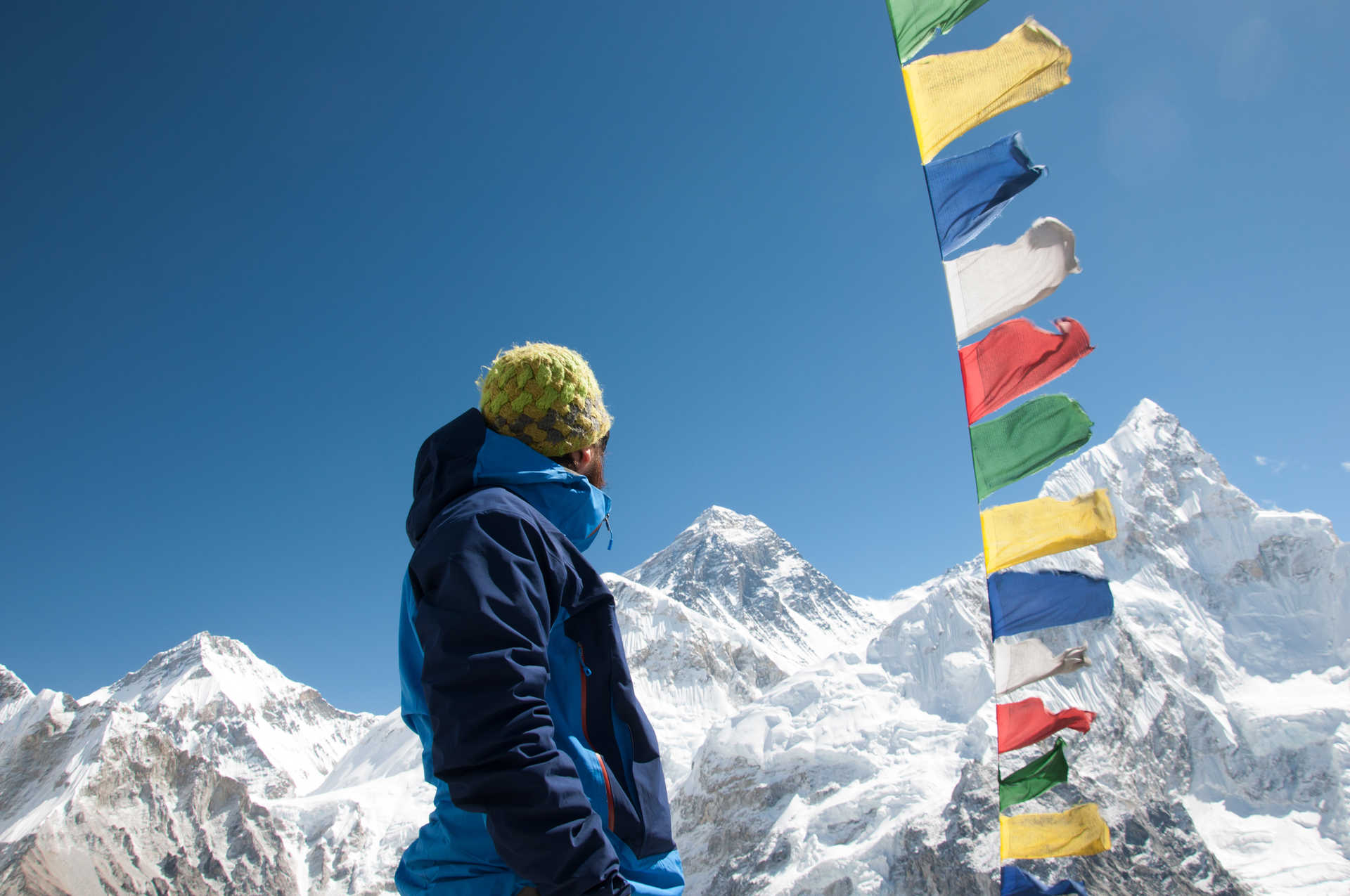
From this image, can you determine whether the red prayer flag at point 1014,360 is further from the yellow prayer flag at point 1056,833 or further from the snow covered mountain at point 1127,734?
the snow covered mountain at point 1127,734

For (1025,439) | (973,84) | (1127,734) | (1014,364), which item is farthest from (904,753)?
(973,84)

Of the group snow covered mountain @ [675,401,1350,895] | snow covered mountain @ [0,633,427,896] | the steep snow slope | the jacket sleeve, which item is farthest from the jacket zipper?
the steep snow slope

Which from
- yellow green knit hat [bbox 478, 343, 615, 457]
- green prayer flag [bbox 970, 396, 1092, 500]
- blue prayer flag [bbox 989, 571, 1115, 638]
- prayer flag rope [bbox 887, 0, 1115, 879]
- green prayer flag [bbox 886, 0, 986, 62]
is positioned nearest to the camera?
yellow green knit hat [bbox 478, 343, 615, 457]

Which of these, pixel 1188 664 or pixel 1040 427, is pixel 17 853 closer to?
pixel 1040 427

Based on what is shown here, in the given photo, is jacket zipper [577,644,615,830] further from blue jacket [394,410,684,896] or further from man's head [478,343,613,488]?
man's head [478,343,613,488]

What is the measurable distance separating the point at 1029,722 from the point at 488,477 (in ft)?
18.0

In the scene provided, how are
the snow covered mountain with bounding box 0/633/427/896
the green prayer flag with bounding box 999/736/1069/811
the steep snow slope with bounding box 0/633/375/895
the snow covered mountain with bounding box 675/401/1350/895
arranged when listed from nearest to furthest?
the green prayer flag with bounding box 999/736/1069/811 → the snow covered mountain with bounding box 675/401/1350/895 → the snow covered mountain with bounding box 0/633/427/896 → the steep snow slope with bounding box 0/633/375/895

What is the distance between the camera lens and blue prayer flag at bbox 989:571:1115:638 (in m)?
5.72

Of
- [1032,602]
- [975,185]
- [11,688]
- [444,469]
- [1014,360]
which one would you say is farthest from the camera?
[11,688]

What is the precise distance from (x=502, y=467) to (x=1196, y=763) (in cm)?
14684

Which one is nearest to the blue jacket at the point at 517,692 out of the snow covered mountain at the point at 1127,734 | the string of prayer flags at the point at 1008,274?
the string of prayer flags at the point at 1008,274

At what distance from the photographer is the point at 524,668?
173 cm

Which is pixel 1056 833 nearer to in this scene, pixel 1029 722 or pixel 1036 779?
pixel 1036 779

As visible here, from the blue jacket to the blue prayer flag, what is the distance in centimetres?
428
